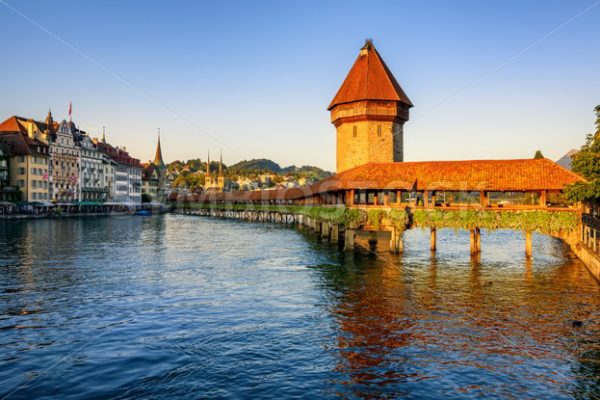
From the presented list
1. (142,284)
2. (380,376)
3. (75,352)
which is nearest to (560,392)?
(380,376)

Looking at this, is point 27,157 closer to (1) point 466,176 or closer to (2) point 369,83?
(2) point 369,83

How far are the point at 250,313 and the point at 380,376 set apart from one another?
257 inches

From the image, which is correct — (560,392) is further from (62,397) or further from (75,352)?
(75,352)

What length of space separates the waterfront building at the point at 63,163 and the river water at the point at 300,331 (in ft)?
216

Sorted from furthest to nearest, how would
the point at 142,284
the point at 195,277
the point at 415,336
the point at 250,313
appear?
the point at 195,277 → the point at 142,284 → the point at 250,313 → the point at 415,336

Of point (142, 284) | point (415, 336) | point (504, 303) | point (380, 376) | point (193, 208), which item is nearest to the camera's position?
point (380, 376)

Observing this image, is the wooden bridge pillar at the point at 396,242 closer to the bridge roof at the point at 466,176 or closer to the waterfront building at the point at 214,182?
the bridge roof at the point at 466,176

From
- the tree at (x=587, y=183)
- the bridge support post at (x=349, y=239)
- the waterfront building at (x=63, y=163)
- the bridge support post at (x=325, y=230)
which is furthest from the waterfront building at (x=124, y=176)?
the tree at (x=587, y=183)

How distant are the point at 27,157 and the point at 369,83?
2279 inches

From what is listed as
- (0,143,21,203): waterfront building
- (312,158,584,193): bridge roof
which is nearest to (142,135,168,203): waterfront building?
(0,143,21,203): waterfront building

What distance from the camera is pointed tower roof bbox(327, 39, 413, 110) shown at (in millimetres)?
48219

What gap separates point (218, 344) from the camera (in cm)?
1353

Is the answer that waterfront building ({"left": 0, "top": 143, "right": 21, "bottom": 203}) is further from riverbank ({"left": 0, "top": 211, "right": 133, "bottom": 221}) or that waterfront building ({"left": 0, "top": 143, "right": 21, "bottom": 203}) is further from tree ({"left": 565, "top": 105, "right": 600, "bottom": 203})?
tree ({"left": 565, "top": 105, "right": 600, "bottom": 203})

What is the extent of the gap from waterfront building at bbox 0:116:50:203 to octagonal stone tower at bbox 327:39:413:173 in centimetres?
5416
